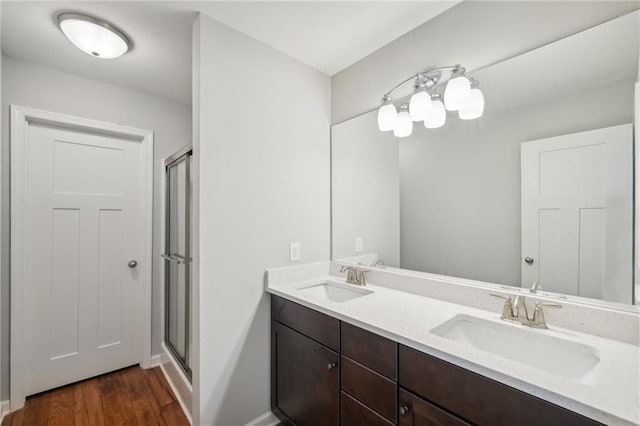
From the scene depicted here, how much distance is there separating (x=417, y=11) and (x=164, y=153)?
2247 millimetres

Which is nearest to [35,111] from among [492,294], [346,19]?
[346,19]

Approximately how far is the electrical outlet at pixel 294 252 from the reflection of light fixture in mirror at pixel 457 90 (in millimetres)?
1218

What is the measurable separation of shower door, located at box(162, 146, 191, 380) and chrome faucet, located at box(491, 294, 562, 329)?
183 centimetres

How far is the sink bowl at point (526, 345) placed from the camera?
979 millimetres

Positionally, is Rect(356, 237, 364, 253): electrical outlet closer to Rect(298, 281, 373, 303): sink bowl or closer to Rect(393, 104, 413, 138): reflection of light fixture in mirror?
Rect(298, 281, 373, 303): sink bowl

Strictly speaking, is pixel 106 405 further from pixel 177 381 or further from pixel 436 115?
pixel 436 115

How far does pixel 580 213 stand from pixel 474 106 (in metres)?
0.66

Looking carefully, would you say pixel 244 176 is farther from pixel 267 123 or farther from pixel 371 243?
pixel 371 243

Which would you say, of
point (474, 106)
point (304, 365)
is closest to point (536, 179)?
point (474, 106)

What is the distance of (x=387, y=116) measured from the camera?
66.7 inches

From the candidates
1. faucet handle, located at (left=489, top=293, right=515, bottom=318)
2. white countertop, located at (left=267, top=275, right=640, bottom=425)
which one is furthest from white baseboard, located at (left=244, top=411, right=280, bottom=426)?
faucet handle, located at (left=489, top=293, right=515, bottom=318)

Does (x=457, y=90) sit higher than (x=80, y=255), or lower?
higher

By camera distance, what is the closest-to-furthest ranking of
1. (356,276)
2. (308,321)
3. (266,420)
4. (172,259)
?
(308,321) < (266,420) < (356,276) < (172,259)

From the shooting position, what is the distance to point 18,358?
1.87 meters
